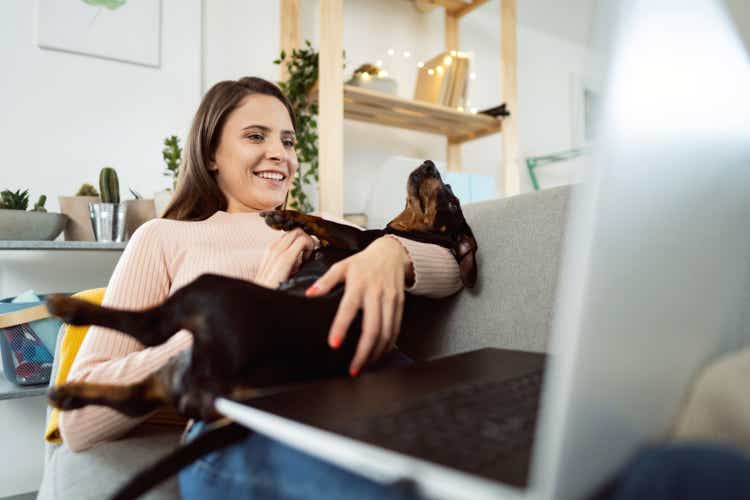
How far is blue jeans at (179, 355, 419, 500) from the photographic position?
0.35 metres

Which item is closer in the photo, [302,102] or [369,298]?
[369,298]

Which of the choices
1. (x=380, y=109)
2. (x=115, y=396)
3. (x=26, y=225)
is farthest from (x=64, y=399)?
(x=380, y=109)

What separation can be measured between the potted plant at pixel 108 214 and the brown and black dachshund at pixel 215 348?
115cm

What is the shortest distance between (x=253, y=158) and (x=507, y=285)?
0.70m

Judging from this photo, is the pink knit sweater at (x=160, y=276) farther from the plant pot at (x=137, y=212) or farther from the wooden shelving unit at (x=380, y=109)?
the wooden shelving unit at (x=380, y=109)

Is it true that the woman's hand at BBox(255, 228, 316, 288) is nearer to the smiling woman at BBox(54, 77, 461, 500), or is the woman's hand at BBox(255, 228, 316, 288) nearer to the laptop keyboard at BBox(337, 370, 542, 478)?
the smiling woman at BBox(54, 77, 461, 500)

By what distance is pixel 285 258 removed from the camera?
2.66 feet

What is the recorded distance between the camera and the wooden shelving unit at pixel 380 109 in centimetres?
186

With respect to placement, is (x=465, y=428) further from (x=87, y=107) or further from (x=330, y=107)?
(x=87, y=107)

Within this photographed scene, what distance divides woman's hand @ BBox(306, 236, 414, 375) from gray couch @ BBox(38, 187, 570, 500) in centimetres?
24

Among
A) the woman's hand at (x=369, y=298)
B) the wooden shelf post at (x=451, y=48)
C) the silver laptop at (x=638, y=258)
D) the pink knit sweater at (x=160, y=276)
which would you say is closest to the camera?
the silver laptop at (x=638, y=258)

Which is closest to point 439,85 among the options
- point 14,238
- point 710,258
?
point 14,238

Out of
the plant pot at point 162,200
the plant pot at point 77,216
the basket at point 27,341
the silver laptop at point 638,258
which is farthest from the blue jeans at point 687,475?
the plant pot at point 77,216

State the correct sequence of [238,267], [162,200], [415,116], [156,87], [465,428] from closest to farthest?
[465,428]
[238,267]
[162,200]
[156,87]
[415,116]
